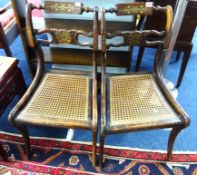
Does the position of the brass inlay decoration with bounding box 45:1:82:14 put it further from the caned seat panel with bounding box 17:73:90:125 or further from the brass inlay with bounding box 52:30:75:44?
the caned seat panel with bounding box 17:73:90:125

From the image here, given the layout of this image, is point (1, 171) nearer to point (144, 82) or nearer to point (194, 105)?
point (144, 82)

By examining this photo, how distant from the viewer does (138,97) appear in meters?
1.19

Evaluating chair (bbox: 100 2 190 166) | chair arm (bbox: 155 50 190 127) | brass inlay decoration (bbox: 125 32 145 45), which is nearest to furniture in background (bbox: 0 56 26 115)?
chair (bbox: 100 2 190 166)

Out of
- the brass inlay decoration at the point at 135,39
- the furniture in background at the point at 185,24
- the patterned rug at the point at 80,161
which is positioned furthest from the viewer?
the furniture in background at the point at 185,24

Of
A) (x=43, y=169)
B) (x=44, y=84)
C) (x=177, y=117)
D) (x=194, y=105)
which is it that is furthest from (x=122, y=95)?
(x=194, y=105)

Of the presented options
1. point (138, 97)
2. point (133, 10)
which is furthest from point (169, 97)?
point (133, 10)

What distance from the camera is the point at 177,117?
1.07m

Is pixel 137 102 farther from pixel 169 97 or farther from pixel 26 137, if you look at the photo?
pixel 26 137

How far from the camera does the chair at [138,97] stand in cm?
105

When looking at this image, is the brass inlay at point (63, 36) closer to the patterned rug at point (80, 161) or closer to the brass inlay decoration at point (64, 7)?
the brass inlay decoration at point (64, 7)

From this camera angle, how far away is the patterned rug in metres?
1.28

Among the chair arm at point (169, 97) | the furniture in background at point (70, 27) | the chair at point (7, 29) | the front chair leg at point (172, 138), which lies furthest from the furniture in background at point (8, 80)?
Result: the front chair leg at point (172, 138)

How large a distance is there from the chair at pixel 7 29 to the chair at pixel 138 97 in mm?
859

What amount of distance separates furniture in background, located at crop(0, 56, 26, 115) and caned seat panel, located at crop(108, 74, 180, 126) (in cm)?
65
